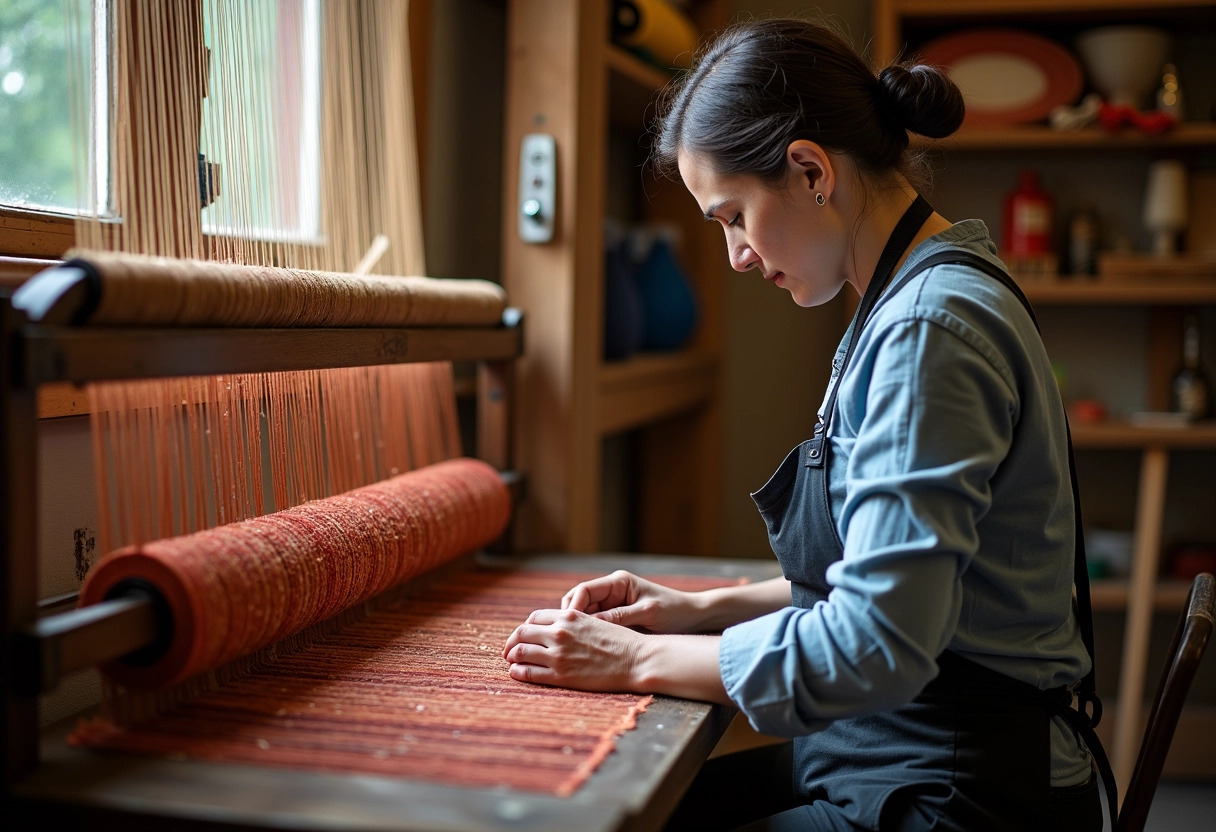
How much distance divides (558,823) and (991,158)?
2.64 metres

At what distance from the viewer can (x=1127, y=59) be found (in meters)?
2.70

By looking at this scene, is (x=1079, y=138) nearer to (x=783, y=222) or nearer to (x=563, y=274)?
(x=563, y=274)

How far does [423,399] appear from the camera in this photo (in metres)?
1.62

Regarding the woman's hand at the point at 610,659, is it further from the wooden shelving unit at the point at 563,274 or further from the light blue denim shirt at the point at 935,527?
the wooden shelving unit at the point at 563,274

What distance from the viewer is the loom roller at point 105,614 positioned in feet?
2.82

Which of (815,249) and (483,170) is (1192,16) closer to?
(483,170)

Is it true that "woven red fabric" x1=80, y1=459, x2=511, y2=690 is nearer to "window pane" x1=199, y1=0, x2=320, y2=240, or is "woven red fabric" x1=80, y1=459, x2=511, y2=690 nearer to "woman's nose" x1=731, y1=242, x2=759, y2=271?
"window pane" x1=199, y1=0, x2=320, y2=240

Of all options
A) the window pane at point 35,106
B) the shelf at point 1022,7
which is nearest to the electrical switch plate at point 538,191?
the window pane at point 35,106

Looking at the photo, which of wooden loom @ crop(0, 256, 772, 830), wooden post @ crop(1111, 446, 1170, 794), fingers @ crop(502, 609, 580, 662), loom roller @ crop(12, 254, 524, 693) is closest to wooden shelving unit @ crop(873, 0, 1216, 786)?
wooden post @ crop(1111, 446, 1170, 794)

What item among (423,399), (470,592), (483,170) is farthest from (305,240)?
(483,170)

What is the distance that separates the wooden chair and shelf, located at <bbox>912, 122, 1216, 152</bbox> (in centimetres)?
176

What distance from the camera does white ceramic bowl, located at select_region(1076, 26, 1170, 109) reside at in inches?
106

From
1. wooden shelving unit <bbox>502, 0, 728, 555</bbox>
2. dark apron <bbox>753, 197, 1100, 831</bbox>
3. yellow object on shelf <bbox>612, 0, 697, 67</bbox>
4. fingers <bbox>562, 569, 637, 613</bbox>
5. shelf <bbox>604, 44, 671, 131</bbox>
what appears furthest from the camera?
yellow object on shelf <bbox>612, 0, 697, 67</bbox>

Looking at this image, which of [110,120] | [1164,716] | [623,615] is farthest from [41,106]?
[1164,716]
